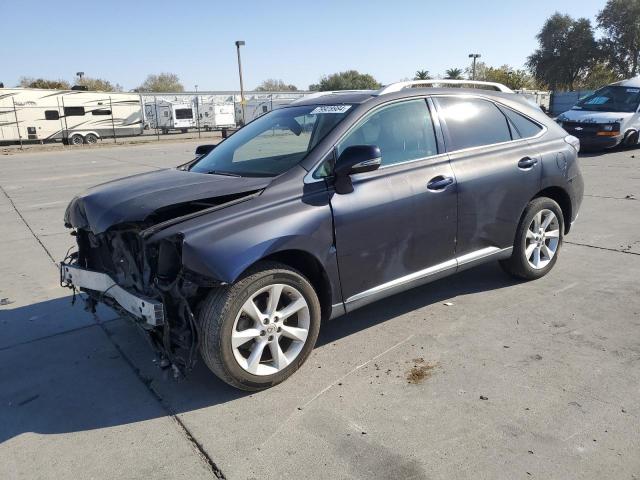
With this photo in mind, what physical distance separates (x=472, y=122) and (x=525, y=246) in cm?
126

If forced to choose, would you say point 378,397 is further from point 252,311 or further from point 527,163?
point 527,163

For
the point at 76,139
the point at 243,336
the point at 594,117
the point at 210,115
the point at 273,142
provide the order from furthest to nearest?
the point at 210,115 → the point at 76,139 → the point at 594,117 → the point at 273,142 → the point at 243,336

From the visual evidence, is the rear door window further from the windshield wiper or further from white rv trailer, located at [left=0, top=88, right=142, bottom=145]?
white rv trailer, located at [left=0, top=88, right=142, bottom=145]

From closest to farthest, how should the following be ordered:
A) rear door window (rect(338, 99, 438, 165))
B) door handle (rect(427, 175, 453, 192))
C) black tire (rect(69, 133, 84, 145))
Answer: rear door window (rect(338, 99, 438, 165)) < door handle (rect(427, 175, 453, 192)) < black tire (rect(69, 133, 84, 145))

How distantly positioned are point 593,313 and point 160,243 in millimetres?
3427

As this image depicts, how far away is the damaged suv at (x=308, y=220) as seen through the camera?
10.3ft

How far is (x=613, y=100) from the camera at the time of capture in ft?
52.1

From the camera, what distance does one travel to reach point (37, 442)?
2965mm

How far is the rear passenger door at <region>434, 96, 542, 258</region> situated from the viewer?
4312 millimetres

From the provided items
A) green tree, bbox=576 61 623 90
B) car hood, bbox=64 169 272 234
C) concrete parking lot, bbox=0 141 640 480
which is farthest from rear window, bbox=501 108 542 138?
green tree, bbox=576 61 623 90

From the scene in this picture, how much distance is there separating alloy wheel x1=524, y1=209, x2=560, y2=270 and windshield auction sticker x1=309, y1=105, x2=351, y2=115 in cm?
210

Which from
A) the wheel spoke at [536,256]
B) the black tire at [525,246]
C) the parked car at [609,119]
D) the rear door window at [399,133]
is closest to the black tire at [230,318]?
the rear door window at [399,133]

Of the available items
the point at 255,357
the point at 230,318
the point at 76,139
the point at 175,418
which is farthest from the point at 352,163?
the point at 76,139

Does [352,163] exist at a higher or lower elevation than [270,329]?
higher
